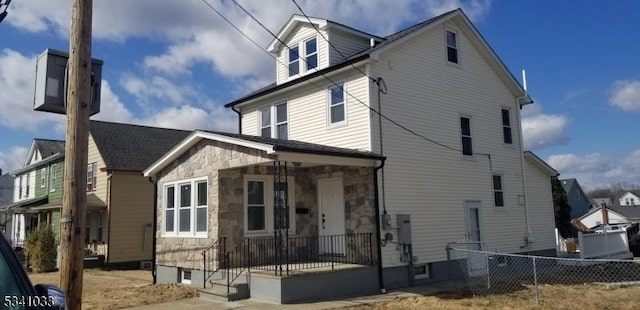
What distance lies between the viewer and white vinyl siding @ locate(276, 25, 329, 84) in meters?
16.1

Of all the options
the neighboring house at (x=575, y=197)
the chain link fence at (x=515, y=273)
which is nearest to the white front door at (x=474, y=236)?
the chain link fence at (x=515, y=273)

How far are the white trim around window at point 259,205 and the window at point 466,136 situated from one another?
6.39m

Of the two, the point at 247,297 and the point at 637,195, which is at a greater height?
the point at 637,195

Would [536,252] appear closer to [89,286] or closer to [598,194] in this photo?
[89,286]

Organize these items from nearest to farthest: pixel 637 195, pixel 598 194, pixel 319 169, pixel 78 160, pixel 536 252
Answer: pixel 78 160 < pixel 319 169 < pixel 536 252 < pixel 637 195 < pixel 598 194

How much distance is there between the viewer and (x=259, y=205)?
13844mm

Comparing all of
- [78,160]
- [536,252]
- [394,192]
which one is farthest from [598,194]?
[78,160]

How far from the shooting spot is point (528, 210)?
1850cm

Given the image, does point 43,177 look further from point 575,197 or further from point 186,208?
point 575,197

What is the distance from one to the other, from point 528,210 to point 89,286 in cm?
1499

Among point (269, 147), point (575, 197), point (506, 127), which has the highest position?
point (506, 127)

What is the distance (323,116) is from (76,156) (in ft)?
33.7

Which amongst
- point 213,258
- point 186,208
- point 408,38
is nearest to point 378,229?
point 213,258

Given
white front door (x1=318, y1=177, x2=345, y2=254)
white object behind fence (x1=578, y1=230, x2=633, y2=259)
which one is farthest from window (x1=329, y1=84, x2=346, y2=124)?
white object behind fence (x1=578, y1=230, x2=633, y2=259)
